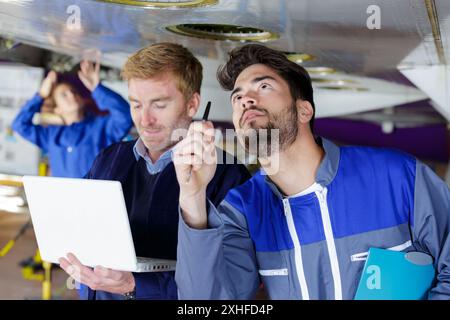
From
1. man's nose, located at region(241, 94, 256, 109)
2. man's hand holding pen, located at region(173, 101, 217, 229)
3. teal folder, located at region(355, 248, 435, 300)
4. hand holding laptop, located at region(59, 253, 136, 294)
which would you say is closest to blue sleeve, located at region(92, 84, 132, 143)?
hand holding laptop, located at region(59, 253, 136, 294)

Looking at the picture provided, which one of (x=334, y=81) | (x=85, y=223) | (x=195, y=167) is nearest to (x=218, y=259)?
Answer: (x=195, y=167)

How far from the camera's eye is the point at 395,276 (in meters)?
1.36

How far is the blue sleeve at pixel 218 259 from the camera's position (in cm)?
125

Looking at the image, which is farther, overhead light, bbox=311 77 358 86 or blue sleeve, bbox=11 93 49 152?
blue sleeve, bbox=11 93 49 152

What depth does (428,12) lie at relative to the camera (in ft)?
4.43

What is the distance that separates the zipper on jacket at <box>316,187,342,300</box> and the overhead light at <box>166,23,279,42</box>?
1.76ft

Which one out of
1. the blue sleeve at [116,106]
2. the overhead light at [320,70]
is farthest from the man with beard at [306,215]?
the blue sleeve at [116,106]

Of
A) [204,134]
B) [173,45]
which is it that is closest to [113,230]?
[204,134]

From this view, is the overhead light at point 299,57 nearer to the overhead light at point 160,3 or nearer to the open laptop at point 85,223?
the overhead light at point 160,3

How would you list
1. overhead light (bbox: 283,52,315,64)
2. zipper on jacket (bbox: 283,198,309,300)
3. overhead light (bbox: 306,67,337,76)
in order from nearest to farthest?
zipper on jacket (bbox: 283,198,309,300)
overhead light (bbox: 283,52,315,64)
overhead light (bbox: 306,67,337,76)

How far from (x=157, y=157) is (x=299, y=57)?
1.63 ft

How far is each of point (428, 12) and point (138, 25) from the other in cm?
70

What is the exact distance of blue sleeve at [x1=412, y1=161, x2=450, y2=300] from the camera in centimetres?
130

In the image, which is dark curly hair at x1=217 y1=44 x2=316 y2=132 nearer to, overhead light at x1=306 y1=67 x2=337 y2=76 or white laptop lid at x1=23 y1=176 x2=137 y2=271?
white laptop lid at x1=23 y1=176 x2=137 y2=271
